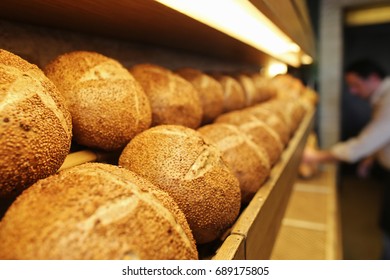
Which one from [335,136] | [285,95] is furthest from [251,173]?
[335,136]

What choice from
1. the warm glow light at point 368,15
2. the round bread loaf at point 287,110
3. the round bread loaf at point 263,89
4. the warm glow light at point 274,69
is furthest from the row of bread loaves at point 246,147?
the warm glow light at point 368,15

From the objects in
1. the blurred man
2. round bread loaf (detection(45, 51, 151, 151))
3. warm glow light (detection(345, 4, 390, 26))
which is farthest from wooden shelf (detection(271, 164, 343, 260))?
warm glow light (detection(345, 4, 390, 26))

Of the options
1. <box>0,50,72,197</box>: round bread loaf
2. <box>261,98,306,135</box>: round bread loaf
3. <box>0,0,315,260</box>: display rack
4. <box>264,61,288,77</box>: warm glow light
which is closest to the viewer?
<box>0,50,72,197</box>: round bread loaf

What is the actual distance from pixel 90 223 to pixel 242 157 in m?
0.76

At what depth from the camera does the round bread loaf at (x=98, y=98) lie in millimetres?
927

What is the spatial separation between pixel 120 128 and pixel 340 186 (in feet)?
20.7

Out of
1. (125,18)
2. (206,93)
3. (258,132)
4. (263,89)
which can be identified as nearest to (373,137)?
(263,89)

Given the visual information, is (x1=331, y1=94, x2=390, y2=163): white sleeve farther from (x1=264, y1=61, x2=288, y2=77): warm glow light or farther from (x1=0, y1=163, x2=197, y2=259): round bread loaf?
(x1=0, y1=163, x2=197, y2=259): round bread loaf

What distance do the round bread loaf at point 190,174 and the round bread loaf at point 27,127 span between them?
0.67ft

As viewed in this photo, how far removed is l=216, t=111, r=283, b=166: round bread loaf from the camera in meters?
1.50

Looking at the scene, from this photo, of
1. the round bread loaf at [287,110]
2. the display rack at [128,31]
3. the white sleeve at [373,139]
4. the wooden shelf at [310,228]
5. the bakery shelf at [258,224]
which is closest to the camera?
the bakery shelf at [258,224]

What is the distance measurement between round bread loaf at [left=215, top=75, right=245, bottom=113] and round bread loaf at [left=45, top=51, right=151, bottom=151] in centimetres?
91

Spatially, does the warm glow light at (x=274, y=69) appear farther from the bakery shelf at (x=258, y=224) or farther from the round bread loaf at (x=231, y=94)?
the bakery shelf at (x=258, y=224)

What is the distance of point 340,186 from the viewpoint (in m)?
6.43
